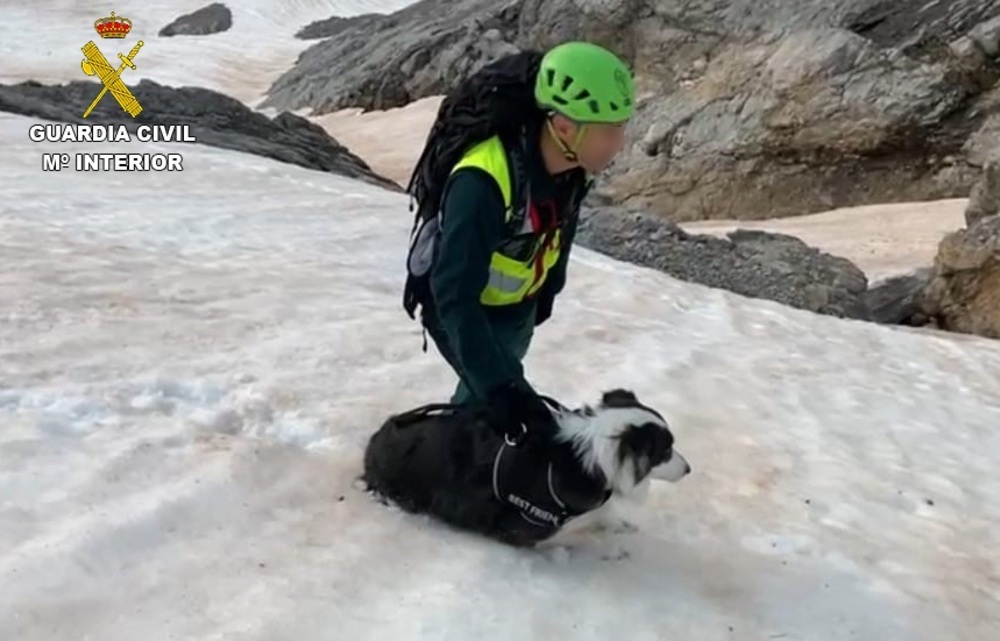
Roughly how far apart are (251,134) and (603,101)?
40.9 feet

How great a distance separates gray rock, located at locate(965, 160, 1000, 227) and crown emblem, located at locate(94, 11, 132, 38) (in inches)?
1146

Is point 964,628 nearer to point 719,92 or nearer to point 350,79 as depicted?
point 719,92

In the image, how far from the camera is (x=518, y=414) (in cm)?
383

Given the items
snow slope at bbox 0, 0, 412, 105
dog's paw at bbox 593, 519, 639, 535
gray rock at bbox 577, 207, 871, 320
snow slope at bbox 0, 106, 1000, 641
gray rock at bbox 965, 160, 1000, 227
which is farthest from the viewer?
snow slope at bbox 0, 0, 412, 105

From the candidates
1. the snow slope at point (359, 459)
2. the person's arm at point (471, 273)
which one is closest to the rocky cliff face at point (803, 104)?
the snow slope at point (359, 459)

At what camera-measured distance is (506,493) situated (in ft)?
13.0

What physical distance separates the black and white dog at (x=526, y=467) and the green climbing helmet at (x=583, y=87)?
94 cm

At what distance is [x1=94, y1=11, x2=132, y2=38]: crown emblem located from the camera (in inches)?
1414

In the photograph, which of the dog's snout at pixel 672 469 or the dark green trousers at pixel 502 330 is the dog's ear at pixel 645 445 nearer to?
the dog's snout at pixel 672 469

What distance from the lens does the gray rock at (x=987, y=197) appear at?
11867mm

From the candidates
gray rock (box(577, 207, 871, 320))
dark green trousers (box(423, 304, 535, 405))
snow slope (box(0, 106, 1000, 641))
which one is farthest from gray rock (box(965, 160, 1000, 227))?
dark green trousers (box(423, 304, 535, 405))

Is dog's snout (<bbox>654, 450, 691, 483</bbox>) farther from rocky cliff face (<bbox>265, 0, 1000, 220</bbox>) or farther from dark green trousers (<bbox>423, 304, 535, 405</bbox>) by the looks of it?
rocky cliff face (<bbox>265, 0, 1000, 220</bbox>)

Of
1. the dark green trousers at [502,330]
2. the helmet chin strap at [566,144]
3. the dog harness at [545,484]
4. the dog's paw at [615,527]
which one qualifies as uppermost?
the helmet chin strap at [566,144]

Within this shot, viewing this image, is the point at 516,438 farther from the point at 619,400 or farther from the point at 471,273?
the point at 471,273
